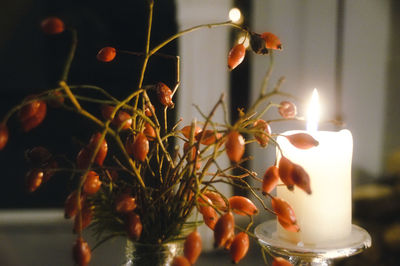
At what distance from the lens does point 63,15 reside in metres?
2.25

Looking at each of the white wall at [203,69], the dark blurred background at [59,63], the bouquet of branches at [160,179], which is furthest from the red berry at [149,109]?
the dark blurred background at [59,63]

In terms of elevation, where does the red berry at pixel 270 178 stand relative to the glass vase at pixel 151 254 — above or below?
above

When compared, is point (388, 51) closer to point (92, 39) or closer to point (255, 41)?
point (92, 39)

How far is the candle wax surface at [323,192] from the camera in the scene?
20.6 inches

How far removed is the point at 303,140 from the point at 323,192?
9cm

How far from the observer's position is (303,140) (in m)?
0.47

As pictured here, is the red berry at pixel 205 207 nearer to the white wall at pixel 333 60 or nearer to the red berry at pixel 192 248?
the red berry at pixel 192 248

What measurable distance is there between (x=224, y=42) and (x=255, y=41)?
54.7 inches

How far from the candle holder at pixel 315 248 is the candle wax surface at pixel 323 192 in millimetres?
11

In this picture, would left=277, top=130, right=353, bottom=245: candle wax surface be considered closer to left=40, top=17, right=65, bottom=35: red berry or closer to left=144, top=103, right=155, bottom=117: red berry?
left=144, top=103, right=155, bottom=117: red berry

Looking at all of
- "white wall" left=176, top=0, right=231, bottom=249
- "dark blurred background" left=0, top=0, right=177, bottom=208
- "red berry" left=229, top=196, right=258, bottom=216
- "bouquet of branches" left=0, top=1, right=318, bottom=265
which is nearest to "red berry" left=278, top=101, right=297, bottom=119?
"bouquet of branches" left=0, top=1, right=318, bottom=265

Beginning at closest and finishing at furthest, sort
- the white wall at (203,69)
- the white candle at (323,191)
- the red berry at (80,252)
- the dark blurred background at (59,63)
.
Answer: the red berry at (80,252)
the white candle at (323,191)
the white wall at (203,69)
the dark blurred background at (59,63)

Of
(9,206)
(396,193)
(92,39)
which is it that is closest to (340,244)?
(396,193)

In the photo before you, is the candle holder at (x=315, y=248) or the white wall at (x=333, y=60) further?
the white wall at (x=333, y=60)
